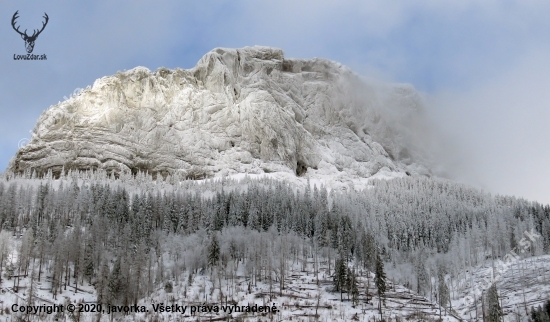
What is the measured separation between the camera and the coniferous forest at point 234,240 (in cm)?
10525

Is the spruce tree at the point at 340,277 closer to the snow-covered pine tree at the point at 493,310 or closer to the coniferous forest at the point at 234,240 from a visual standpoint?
the coniferous forest at the point at 234,240

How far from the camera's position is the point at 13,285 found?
9544 centimetres

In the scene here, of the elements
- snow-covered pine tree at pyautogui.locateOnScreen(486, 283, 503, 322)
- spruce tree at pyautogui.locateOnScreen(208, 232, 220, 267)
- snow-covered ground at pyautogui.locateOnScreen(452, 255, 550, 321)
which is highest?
spruce tree at pyautogui.locateOnScreen(208, 232, 220, 267)

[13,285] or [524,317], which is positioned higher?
[13,285]

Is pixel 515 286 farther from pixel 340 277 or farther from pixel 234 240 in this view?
pixel 234 240

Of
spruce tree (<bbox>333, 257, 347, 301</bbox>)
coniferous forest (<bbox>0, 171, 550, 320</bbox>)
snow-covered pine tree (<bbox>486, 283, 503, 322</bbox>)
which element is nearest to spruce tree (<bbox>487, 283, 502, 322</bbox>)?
snow-covered pine tree (<bbox>486, 283, 503, 322</bbox>)

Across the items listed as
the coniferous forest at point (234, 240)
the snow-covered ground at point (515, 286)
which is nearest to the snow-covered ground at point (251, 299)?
the coniferous forest at point (234, 240)

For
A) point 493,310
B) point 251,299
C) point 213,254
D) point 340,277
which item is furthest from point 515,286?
point 213,254

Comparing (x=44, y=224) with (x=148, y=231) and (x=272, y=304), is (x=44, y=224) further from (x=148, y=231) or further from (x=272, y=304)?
(x=272, y=304)

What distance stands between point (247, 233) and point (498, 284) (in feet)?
202

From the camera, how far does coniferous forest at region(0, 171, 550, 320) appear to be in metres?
105

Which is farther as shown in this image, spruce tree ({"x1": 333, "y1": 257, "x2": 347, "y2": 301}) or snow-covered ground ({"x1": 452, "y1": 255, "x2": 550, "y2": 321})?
spruce tree ({"x1": 333, "y1": 257, "x2": 347, "y2": 301})

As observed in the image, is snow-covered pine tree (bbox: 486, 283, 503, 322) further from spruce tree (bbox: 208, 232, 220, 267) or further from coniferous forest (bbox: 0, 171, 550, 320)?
spruce tree (bbox: 208, 232, 220, 267)

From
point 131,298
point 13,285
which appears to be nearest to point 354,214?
point 131,298
